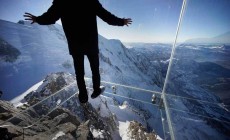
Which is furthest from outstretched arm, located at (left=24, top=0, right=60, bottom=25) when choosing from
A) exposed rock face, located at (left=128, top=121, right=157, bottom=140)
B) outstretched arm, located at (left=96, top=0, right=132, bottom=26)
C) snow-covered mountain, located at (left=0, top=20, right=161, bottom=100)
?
snow-covered mountain, located at (left=0, top=20, right=161, bottom=100)

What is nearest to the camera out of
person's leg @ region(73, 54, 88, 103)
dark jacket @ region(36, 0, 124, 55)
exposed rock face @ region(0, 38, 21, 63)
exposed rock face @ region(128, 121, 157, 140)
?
dark jacket @ region(36, 0, 124, 55)

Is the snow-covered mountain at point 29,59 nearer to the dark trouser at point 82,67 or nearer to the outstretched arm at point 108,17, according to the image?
the dark trouser at point 82,67

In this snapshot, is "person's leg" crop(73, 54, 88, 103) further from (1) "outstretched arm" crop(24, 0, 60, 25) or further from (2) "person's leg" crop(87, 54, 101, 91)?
(1) "outstretched arm" crop(24, 0, 60, 25)

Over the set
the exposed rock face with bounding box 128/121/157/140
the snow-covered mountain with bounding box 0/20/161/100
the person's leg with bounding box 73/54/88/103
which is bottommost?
the snow-covered mountain with bounding box 0/20/161/100

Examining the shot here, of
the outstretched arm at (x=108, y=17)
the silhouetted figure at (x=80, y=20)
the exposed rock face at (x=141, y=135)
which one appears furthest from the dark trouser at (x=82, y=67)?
the exposed rock face at (x=141, y=135)

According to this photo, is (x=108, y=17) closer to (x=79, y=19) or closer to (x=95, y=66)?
(x=79, y=19)

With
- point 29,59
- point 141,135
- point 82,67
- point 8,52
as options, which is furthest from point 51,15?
point 8,52

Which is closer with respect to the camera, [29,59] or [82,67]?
[82,67]

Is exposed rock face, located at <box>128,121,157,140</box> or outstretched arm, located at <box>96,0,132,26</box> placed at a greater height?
outstretched arm, located at <box>96,0,132,26</box>

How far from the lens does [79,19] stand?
1.88m

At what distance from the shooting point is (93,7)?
76.0 inches

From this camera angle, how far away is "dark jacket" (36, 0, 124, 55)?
187 cm

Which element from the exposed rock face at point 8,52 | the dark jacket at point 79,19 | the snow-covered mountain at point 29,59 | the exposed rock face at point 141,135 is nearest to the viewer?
the dark jacket at point 79,19

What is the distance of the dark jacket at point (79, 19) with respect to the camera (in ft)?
6.13
